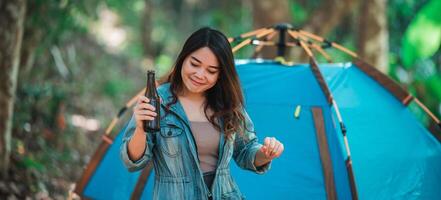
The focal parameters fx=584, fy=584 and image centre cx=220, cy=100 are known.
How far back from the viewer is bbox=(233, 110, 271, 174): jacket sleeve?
227 cm

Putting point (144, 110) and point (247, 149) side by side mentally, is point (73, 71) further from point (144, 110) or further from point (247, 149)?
point (144, 110)

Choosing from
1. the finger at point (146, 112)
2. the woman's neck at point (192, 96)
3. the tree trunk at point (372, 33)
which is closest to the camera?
the finger at point (146, 112)

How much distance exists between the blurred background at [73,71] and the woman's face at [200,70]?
6.07 ft

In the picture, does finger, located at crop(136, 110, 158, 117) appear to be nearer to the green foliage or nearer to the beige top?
the beige top

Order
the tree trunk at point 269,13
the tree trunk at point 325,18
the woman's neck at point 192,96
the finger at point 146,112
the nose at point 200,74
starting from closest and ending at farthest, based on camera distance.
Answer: the finger at point 146,112, the nose at point 200,74, the woman's neck at point 192,96, the tree trunk at point 269,13, the tree trunk at point 325,18

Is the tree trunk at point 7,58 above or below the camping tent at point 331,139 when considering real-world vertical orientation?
above

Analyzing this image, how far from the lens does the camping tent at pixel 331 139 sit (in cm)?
334

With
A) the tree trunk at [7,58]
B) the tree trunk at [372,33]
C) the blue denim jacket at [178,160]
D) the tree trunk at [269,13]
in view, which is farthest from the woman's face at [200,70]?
the tree trunk at [372,33]

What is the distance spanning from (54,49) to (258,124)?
16.1 feet

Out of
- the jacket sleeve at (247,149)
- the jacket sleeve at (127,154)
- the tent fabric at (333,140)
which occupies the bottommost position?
the jacket sleeve at (127,154)

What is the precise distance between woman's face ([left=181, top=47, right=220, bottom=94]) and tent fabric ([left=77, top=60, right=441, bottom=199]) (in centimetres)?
130

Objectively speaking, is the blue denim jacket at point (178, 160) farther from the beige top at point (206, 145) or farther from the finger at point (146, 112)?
the finger at point (146, 112)

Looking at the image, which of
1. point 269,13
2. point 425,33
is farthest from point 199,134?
point 269,13

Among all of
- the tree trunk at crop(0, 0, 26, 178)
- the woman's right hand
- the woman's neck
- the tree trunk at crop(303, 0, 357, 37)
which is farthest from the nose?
the tree trunk at crop(303, 0, 357, 37)
